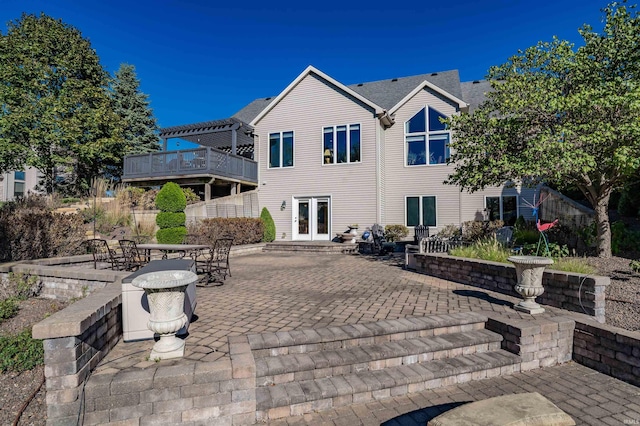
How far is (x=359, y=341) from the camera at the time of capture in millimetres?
3984

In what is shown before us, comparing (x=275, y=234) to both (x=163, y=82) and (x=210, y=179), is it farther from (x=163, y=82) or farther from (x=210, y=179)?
(x=163, y=82)

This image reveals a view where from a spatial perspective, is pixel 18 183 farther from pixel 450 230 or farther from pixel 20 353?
pixel 450 230

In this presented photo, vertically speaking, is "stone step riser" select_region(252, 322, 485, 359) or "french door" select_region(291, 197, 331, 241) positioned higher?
"french door" select_region(291, 197, 331, 241)

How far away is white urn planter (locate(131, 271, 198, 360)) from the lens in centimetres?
315

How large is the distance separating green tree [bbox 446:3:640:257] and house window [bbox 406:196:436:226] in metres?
7.12

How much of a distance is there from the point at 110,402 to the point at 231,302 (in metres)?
2.79

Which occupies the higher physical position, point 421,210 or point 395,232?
point 421,210

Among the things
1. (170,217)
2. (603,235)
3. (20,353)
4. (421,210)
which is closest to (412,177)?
(421,210)

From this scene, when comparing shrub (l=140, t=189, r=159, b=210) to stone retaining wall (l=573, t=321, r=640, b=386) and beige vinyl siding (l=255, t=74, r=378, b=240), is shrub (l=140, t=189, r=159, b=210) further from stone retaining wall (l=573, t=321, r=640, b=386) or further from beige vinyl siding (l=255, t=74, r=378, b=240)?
stone retaining wall (l=573, t=321, r=640, b=386)

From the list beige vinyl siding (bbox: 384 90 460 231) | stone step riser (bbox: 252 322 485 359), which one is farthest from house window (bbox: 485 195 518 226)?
stone step riser (bbox: 252 322 485 359)

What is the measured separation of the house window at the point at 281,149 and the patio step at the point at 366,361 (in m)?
14.0

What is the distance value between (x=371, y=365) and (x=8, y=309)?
20.8 ft

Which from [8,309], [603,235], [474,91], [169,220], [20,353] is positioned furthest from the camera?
[474,91]

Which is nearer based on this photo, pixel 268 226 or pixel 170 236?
pixel 170 236
